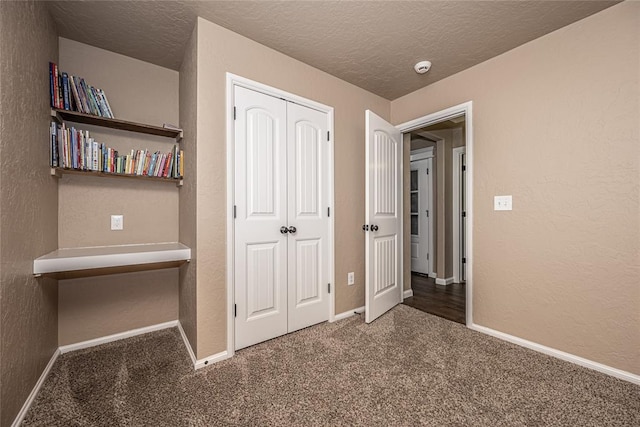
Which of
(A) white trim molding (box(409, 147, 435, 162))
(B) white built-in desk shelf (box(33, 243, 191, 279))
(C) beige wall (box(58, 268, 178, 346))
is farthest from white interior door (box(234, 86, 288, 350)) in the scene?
(A) white trim molding (box(409, 147, 435, 162))

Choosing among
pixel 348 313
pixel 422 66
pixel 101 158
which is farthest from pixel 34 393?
pixel 422 66

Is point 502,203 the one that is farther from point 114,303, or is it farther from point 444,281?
point 114,303

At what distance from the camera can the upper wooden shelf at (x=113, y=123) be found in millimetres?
1875

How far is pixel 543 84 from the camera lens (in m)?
2.01

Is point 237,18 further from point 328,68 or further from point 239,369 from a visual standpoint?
point 239,369

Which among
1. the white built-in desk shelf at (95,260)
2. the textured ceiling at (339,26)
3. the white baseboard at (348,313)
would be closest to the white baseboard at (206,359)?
the white built-in desk shelf at (95,260)

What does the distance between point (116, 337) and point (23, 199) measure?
134 centimetres

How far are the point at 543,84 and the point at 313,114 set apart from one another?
5.98 feet

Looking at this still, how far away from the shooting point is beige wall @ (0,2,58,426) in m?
1.24

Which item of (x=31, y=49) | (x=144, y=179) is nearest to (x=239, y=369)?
(x=144, y=179)

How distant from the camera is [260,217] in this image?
2113 mm

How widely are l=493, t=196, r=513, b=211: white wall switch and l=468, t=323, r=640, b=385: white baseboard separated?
3.47 feet

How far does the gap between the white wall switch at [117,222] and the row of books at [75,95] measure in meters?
0.80

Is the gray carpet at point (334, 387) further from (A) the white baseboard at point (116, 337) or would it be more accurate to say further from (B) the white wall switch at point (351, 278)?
(B) the white wall switch at point (351, 278)
